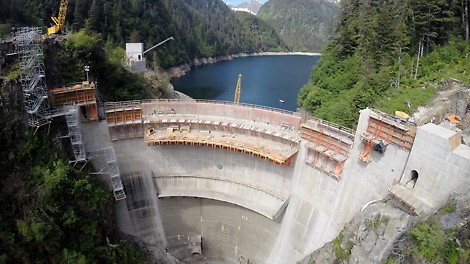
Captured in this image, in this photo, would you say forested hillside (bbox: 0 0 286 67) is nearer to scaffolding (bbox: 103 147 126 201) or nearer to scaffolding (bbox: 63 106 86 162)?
scaffolding (bbox: 63 106 86 162)

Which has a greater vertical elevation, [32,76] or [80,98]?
[32,76]

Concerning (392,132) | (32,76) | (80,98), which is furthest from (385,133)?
(32,76)

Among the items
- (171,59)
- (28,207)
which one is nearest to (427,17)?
(28,207)

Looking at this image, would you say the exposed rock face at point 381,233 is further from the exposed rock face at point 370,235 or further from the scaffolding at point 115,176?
the scaffolding at point 115,176

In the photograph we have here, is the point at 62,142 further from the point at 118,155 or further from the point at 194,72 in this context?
the point at 194,72

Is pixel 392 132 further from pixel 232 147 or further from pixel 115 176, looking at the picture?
pixel 115 176

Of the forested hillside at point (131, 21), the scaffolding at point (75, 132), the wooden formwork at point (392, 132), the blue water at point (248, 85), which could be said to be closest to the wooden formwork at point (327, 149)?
the wooden formwork at point (392, 132)

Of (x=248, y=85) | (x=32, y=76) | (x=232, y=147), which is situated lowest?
(x=248, y=85)

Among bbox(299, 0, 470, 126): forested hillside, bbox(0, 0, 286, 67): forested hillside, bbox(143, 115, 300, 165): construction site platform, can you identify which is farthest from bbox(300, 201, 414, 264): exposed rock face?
bbox(0, 0, 286, 67): forested hillside
